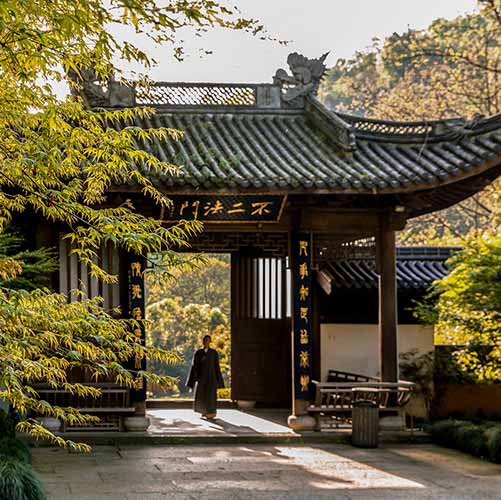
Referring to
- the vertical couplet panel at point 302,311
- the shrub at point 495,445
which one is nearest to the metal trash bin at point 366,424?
the vertical couplet panel at point 302,311

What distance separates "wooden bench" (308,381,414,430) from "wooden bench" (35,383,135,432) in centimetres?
254

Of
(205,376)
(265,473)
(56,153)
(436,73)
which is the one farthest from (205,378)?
(436,73)

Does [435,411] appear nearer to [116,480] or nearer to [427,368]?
Result: [427,368]

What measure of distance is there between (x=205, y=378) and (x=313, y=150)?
13.5 ft

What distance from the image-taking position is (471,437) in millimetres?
13477

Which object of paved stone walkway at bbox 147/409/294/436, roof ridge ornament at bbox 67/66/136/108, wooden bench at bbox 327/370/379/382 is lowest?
paved stone walkway at bbox 147/409/294/436

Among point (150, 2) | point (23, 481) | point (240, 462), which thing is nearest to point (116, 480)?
point (240, 462)

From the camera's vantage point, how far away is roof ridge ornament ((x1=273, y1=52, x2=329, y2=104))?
54.2 feet

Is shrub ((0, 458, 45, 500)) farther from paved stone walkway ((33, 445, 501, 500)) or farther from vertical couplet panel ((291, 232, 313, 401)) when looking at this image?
vertical couplet panel ((291, 232, 313, 401))

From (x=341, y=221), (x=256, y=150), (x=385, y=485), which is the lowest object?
(x=385, y=485)

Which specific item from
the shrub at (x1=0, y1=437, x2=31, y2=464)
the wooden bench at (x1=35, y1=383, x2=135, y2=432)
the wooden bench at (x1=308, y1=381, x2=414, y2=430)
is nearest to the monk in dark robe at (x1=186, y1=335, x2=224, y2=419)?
the wooden bench at (x1=308, y1=381, x2=414, y2=430)

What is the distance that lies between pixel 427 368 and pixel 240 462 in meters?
5.30

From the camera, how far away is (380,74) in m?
52.4

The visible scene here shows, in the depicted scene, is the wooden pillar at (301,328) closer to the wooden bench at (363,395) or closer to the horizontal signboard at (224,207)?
the wooden bench at (363,395)
